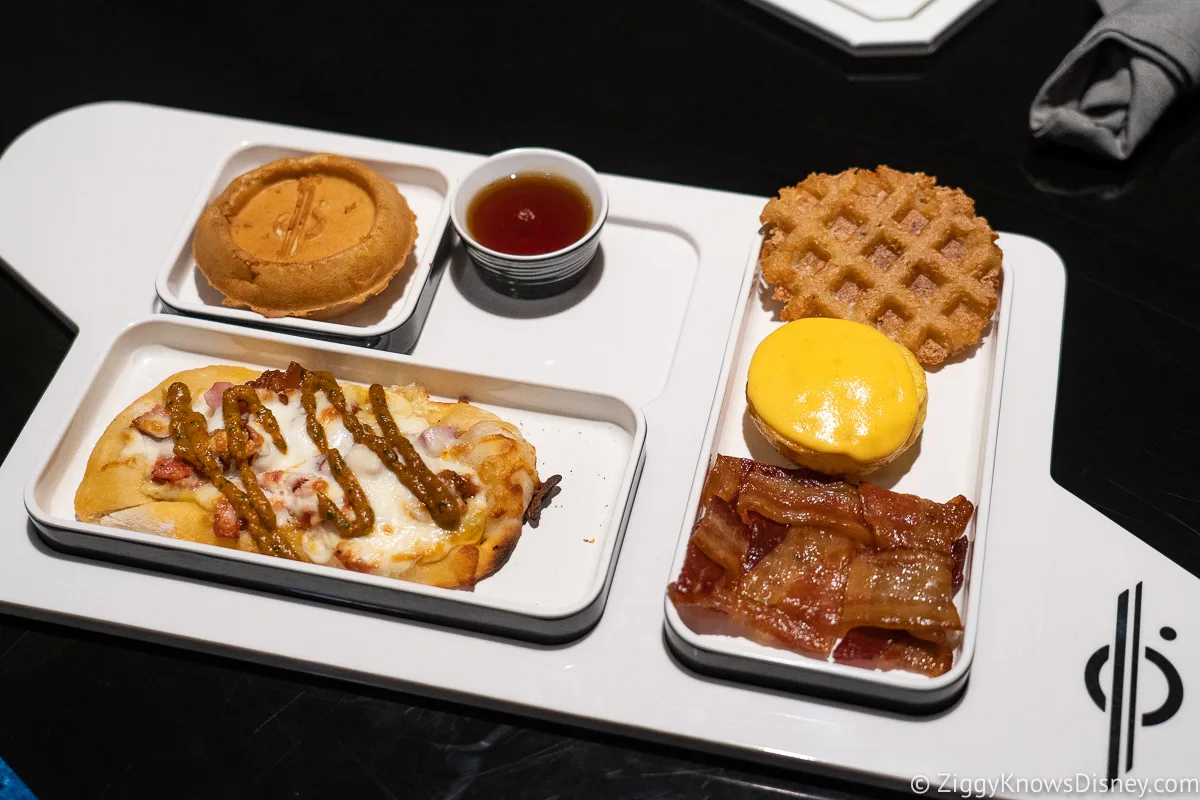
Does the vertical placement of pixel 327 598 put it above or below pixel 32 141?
below

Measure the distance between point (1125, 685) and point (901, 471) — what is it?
31.1 inches

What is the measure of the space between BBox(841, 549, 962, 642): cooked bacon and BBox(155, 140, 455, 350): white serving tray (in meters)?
1.53

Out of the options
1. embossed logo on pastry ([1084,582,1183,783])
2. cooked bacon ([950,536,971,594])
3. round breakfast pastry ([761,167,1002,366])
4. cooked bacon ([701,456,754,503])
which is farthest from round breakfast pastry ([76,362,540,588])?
embossed logo on pastry ([1084,582,1183,783])

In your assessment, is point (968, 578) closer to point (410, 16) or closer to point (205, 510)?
point (205, 510)

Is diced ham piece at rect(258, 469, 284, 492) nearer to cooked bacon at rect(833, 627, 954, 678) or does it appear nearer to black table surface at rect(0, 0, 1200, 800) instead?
black table surface at rect(0, 0, 1200, 800)

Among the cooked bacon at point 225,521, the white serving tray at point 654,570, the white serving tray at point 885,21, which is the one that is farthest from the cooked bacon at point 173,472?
the white serving tray at point 885,21

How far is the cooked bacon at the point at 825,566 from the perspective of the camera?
101 inches

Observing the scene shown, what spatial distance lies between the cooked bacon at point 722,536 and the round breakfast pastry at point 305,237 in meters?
1.28

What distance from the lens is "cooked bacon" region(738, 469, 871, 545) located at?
108 inches

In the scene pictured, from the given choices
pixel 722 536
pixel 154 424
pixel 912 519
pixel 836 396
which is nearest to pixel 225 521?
pixel 154 424

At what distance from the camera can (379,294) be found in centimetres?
336

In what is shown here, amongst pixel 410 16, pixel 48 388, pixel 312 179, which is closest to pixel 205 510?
pixel 48 388

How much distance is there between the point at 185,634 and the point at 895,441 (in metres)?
1.97

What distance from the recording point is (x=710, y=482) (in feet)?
9.29
